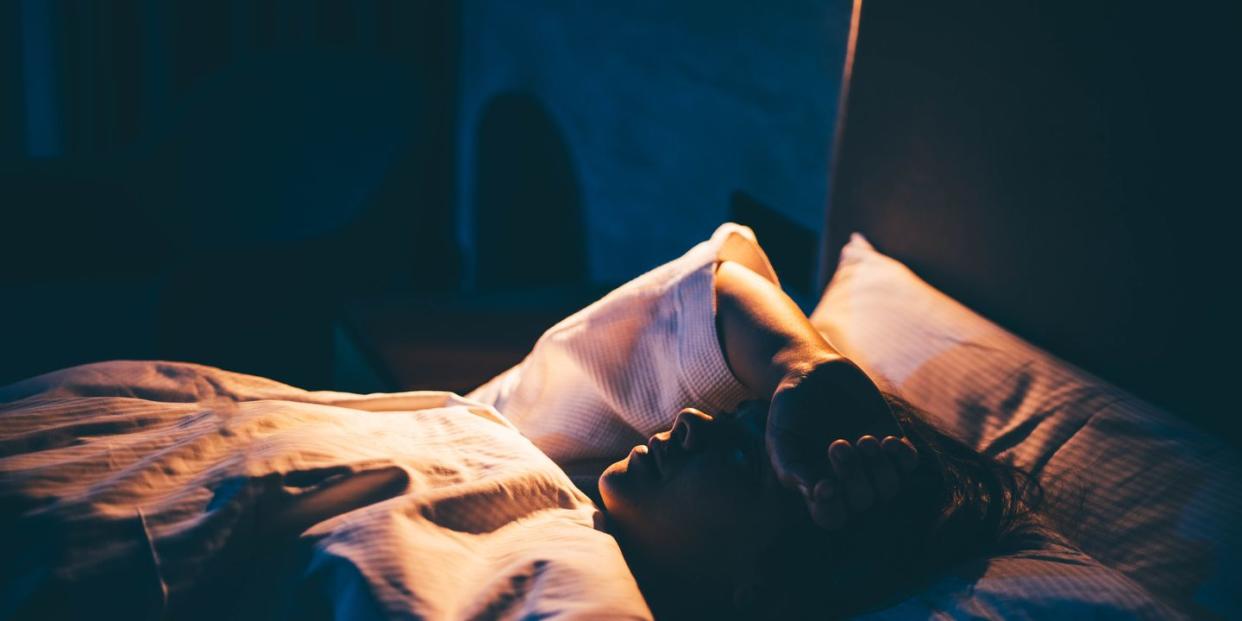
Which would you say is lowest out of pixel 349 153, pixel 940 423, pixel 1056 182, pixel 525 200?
pixel 525 200

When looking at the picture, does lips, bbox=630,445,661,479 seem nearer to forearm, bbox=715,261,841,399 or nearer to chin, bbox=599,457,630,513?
chin, bbox=599,457,630,513

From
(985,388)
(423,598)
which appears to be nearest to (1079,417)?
(985,388)

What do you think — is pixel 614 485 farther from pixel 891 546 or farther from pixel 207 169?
pixel 207 169

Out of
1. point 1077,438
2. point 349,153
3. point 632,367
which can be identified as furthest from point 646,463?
point 349,153

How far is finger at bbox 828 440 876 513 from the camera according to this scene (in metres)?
0.89

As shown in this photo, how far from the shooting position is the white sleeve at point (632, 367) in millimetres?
1275

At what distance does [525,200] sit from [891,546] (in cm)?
262

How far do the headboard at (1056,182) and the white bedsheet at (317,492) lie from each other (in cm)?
38

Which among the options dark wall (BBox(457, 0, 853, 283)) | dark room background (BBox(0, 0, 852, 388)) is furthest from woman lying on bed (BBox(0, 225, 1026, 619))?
dark wall (BBox(457, 0, 853, 283))

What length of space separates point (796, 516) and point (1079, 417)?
1.10 ft

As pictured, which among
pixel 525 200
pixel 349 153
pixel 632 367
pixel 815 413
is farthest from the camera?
pixel 525 200

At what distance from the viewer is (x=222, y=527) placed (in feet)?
3.17

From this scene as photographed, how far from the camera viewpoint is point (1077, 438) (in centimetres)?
104

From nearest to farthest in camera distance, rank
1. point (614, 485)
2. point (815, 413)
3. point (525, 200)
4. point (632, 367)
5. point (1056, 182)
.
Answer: point (815, 413) → point (614, 485) → point (1056, 182) → point (632, 367) → point (525, 200)
